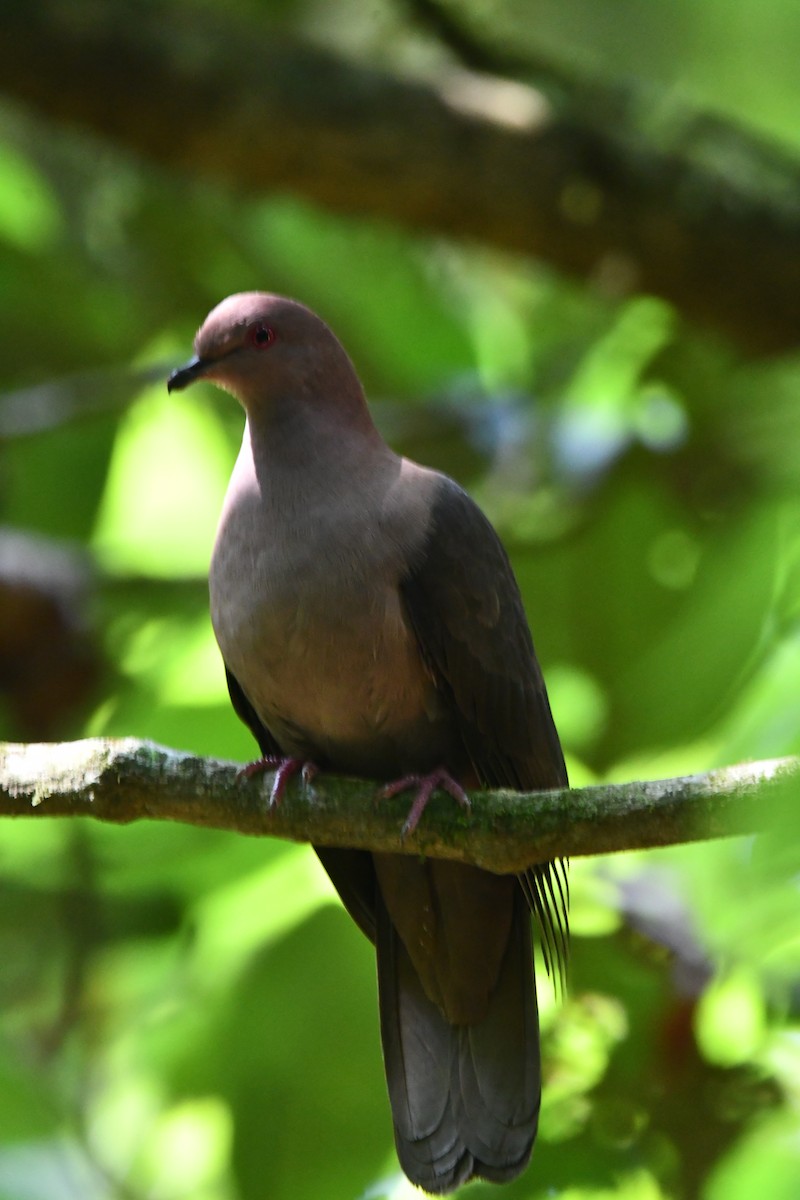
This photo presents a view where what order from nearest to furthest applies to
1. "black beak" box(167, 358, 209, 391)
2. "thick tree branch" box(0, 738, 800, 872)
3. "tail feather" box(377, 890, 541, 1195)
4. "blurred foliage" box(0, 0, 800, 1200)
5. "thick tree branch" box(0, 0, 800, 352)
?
1. "thick tree branch" box(0, 738, 800, 872)
2. "blurred foliage" box(0, 0, 800, 1200)
3. "tail feather" box(377, 890, 541, 1195)
4. "black beak" box(167, 358, 209, 391)
5. "thick tree branch" box(0, 0, 800, 352)

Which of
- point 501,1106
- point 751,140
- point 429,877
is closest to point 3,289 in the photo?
point 751,140

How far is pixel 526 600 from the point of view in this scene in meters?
4.15

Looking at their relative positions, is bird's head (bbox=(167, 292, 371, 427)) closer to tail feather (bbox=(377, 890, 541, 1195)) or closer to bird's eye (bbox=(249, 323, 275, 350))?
bird's eye (bbox=(249, 323, 275, 350))

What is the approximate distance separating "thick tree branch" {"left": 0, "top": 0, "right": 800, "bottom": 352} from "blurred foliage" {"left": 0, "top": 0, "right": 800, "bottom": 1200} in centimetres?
26

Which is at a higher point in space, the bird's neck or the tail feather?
the bird's neck

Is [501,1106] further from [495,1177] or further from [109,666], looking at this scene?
[109,666]

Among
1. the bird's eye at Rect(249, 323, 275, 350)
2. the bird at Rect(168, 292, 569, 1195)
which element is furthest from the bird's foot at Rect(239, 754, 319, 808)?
the bird's eye at Rect(249, 323, 275, 350)

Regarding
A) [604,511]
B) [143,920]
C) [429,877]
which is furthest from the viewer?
[604,511]

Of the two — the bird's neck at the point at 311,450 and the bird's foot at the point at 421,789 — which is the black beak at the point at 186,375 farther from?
the bird's foot at the point at 421,789

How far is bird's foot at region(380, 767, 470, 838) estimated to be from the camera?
264cm

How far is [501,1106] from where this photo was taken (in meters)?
3.01

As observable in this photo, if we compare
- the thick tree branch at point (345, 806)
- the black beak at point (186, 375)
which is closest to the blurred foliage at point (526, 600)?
the thick tree branch at point (345, 806)

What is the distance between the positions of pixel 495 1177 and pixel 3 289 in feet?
11.5

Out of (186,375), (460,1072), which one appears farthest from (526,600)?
(460,1072)
